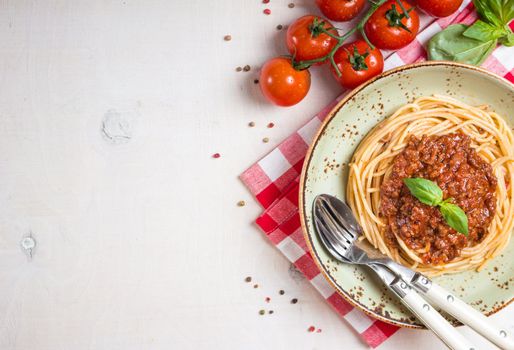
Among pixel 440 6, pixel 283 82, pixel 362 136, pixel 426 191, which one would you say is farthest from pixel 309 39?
pixel 426 191

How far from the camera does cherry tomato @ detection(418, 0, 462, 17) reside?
9.97ft

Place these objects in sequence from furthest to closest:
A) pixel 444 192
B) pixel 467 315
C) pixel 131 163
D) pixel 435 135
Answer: pixel 131 163
pixel 435 135
pixel 444 192
pixel 467 315

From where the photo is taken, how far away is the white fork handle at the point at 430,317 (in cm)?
288

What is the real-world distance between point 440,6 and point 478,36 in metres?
0.27

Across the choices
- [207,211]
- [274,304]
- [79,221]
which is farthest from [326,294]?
[79,221]

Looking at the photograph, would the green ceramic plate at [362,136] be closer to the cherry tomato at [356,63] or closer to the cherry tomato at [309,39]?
the cherry tomato at [356,63]

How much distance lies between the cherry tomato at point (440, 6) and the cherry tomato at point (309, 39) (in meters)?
0.53

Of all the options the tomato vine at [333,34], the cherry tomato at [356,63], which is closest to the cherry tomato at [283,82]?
the tomato vine at [333,34]

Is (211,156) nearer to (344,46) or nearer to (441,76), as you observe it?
(344,46)

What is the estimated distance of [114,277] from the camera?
3340mm

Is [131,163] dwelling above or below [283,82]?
above

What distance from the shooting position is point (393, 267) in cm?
300

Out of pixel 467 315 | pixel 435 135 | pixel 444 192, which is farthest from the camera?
pixel 435 135

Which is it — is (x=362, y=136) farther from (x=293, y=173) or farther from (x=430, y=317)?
(x=430, y=317)
